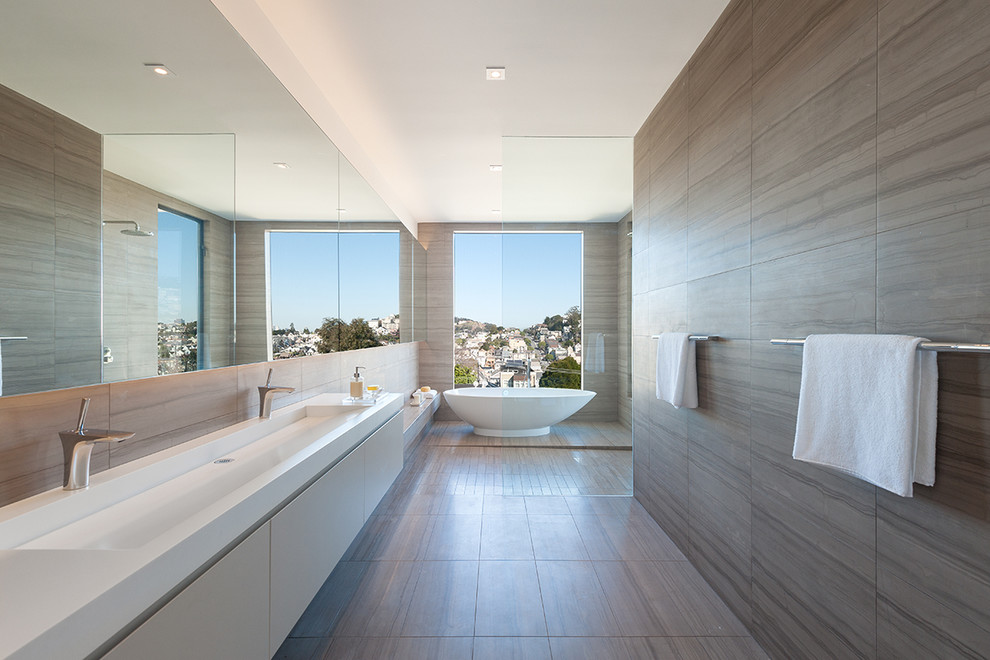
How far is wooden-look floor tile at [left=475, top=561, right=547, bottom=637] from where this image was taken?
215cm

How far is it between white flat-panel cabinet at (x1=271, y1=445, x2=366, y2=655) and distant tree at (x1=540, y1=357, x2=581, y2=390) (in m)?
1.77

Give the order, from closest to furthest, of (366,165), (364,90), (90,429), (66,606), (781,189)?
(66,606) < (90,429) < (781,189) < (364,90) < (366,165)

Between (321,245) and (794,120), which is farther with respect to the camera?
(321,245)


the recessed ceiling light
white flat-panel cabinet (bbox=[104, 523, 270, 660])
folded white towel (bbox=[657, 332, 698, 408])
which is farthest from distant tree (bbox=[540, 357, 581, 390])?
the recessed ceiling light

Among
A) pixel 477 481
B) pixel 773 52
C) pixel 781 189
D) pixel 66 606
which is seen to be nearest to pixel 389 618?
pixel 66 606

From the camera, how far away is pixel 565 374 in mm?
3840

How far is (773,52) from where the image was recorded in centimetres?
196

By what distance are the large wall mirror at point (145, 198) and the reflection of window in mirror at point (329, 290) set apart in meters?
0.02

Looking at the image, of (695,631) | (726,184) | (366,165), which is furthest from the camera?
(366,165)

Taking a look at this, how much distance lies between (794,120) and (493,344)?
3319 millimetres

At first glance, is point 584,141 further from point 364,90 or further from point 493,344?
point 493,344

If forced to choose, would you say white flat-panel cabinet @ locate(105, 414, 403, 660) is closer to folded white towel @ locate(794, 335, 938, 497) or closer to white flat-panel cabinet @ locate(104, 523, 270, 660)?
white flat-panel cabinet @ locate(104, 523, 270, 660)

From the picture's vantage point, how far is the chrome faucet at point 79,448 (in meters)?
1.36

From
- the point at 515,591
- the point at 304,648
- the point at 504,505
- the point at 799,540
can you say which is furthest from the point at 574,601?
the point at 504,505
